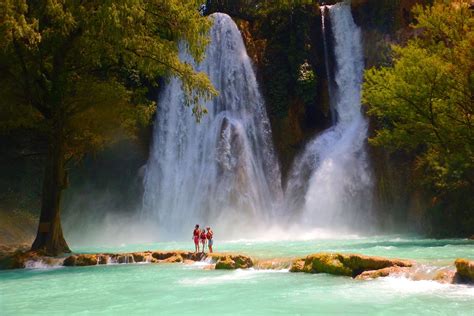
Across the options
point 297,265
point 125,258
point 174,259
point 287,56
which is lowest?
point 297,265

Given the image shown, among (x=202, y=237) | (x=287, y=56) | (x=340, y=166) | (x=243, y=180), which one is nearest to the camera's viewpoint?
(x=202, y=237)

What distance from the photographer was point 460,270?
35.8 feet

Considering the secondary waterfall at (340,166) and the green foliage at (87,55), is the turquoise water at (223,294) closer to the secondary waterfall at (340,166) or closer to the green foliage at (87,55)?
the green foliage at (87,55)

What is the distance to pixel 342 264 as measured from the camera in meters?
13.4

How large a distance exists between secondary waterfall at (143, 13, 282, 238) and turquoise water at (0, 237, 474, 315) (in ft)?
46.3

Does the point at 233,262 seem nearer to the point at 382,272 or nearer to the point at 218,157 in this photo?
the point at 382,272

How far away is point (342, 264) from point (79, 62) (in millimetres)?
13222

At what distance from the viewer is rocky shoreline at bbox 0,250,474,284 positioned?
1146 cm

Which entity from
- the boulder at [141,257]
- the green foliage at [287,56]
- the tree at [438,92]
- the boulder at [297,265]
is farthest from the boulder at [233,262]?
the green foliage at [287,56]

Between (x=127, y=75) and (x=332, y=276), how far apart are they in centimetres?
2338

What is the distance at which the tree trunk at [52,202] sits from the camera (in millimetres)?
20266

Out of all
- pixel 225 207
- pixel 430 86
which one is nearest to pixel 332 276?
pixel 430 86

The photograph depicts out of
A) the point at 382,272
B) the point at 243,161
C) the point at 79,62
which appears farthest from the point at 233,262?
the point at 243,161

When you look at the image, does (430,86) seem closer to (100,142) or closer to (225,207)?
(225,207)
